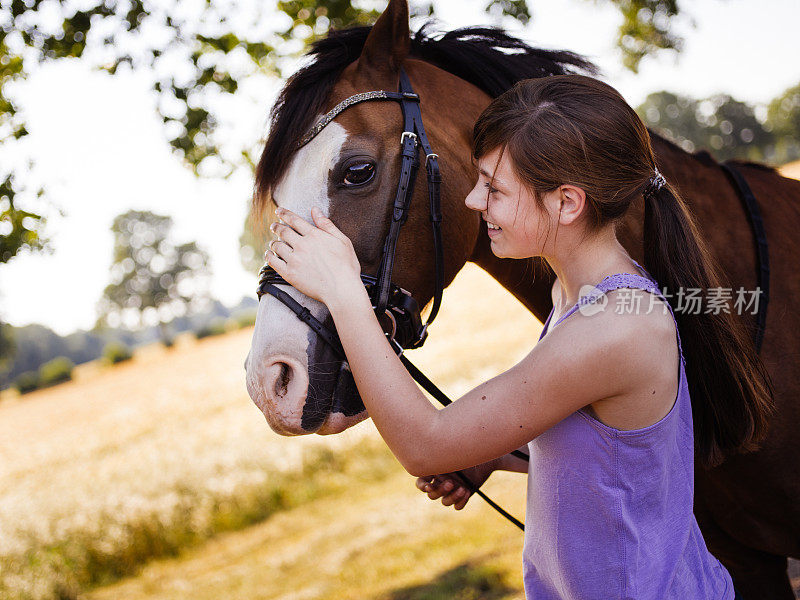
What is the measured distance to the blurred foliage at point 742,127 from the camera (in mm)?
67812

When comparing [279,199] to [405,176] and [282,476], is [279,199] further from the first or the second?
[282,476]

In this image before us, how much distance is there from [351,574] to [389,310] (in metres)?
5.10

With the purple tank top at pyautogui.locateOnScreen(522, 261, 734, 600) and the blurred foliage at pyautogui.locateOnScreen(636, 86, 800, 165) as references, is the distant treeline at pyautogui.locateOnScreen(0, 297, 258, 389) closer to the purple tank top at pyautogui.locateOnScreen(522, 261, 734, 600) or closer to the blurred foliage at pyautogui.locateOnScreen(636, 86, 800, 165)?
the blurred foliage at pyautogui.locateOnScreen(636, 86, 800, 165)

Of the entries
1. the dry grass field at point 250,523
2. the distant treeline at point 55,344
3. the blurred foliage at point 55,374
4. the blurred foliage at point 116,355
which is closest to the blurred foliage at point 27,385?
the blurred foliage at point 55,374

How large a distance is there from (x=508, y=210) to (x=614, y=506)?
2.73 feet

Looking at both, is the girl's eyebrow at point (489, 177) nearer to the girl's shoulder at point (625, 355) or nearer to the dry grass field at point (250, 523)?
the girl's shoulder at point (625, 355)

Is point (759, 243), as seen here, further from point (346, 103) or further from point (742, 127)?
point (742, 127)

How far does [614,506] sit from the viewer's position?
1479mm

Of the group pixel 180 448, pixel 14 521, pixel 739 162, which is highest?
pixel 739 162

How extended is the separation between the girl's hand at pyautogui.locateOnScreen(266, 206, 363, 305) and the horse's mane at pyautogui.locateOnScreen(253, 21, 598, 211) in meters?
0.43

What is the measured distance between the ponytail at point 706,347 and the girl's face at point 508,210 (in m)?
0.41

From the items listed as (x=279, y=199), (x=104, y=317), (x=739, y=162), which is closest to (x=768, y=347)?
(x=739, y=162)

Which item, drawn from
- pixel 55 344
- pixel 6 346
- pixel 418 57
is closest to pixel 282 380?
pixel 418 57

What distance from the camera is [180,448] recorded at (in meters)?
11.1
